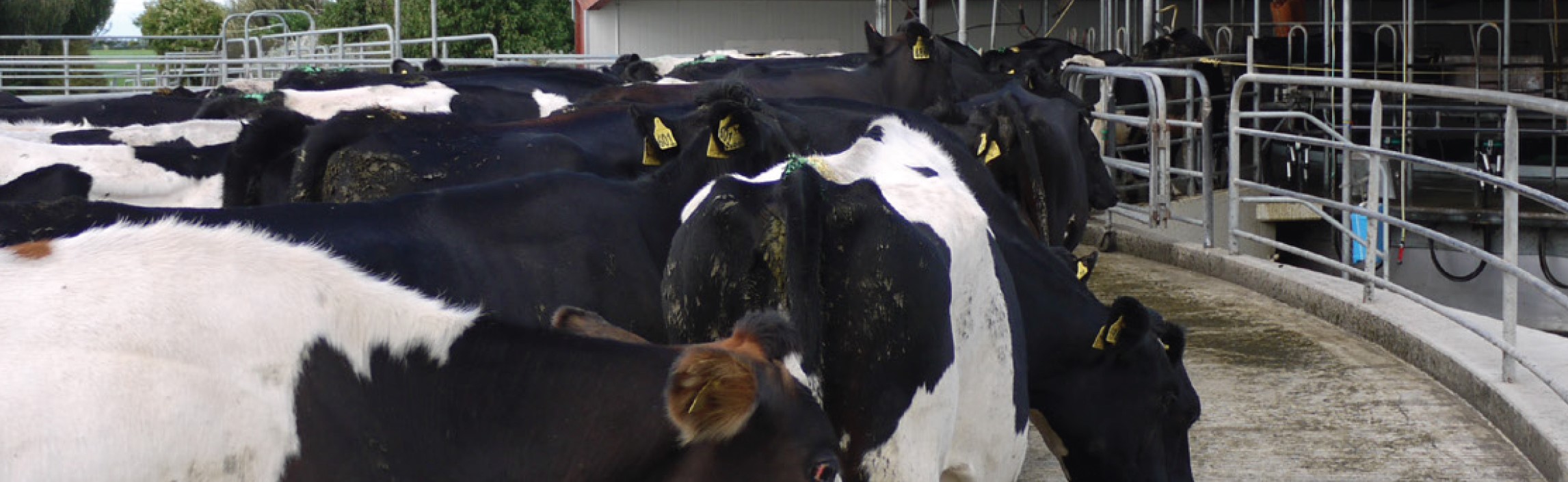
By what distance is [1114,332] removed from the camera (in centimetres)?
456

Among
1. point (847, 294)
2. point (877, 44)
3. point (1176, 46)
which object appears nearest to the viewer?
point (847, 294)

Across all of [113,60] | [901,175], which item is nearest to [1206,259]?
[901,175]

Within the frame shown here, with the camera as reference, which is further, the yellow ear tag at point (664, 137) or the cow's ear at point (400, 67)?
the cow's ear at point (400, 67)

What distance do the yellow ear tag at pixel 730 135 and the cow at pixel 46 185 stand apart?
2245 mm

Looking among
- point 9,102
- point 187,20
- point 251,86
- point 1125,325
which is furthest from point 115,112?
point 187,20

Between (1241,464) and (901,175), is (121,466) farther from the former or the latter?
(1241,464)

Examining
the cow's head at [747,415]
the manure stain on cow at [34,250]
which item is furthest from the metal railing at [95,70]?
the cow's head at [747,415]

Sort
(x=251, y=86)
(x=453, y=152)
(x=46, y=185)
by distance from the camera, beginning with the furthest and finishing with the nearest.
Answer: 1. (x=251, y=86)
2. (x=46, y=185)
3. (x=453, y=152)

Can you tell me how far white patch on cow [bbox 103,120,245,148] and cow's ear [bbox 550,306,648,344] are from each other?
3357 millimetres

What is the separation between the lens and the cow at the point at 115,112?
808cm

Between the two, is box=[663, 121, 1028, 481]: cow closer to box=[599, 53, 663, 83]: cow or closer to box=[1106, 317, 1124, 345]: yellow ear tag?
box=[1106, 317, 1124, 345]: yellow ear tag

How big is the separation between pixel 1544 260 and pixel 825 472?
1100 cm

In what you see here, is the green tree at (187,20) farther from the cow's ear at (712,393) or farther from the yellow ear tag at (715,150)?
the cow's ear at (712,393)

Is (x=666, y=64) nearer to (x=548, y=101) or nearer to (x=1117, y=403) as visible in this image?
(x=548, y=101)
